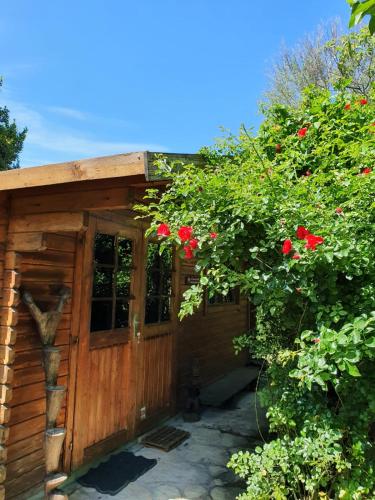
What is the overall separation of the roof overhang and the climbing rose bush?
11cm

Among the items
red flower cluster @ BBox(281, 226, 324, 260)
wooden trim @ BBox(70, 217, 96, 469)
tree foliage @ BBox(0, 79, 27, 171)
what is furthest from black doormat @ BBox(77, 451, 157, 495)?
tree foliage @ BBox(0, 79, 27, 171)

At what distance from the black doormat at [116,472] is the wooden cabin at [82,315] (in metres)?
0.13

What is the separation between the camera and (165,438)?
3.95m

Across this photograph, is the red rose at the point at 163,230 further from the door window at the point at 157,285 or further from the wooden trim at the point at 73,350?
the door window at the point at 157,285

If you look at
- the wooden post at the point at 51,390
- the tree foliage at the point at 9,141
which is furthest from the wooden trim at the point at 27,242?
the tree foliage at the point at 9,141

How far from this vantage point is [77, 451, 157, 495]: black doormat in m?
3.00

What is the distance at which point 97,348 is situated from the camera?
11.3 feet

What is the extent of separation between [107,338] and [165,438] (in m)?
1.33

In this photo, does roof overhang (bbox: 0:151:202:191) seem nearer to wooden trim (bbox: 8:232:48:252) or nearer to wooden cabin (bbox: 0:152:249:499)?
wooden cabin (bbox: 0:152:249:499)

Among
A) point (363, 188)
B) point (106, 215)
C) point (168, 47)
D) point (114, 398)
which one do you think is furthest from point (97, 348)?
point (168, 47)

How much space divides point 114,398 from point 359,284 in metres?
2.69

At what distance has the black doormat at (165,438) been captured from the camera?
378cm

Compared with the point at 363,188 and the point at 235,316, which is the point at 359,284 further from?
the point at 235,316

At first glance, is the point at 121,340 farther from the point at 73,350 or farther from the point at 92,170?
the point at 92,170
